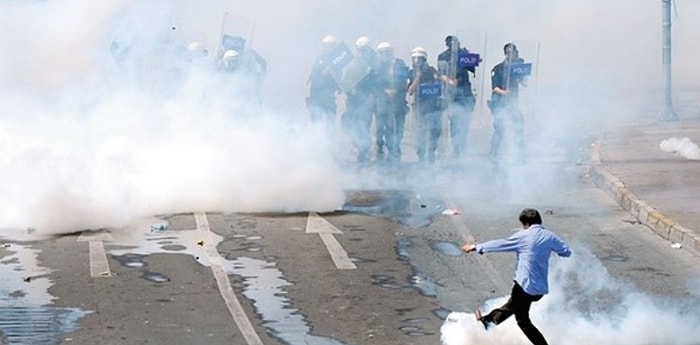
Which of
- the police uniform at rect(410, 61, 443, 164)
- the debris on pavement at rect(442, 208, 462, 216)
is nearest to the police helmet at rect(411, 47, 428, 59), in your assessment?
the police uniform at rect(410, 61, 443, 164)

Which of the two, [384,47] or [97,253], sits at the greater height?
[384,47]

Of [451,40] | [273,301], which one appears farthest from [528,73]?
[273,301]

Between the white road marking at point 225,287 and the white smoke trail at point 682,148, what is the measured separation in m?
8.74

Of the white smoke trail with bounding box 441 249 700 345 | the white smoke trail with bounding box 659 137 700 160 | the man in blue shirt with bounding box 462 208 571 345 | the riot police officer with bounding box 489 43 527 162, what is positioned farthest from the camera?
the riot police officer with bounding box 489 43 527 162

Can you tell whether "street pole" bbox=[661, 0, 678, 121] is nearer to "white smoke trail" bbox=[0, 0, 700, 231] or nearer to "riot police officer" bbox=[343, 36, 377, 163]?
"white smoke trail" bbox=[0, 0, 700, 231]

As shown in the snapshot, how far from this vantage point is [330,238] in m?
14.5

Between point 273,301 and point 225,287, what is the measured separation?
649mm

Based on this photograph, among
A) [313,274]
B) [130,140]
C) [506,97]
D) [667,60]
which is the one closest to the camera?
[313,274]

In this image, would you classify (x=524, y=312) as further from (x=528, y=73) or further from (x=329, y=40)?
(x=329, y=40)

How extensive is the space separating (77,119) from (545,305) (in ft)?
28.7

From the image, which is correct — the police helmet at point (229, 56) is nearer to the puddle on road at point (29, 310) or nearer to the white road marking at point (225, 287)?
the white road marking at point (225, 287)

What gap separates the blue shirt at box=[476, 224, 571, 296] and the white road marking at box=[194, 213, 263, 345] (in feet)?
6.32

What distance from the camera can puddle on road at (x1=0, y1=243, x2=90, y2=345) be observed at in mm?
10367

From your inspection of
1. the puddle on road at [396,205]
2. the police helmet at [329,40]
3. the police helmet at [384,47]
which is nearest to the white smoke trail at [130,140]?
the puddle on road at [396,205]
